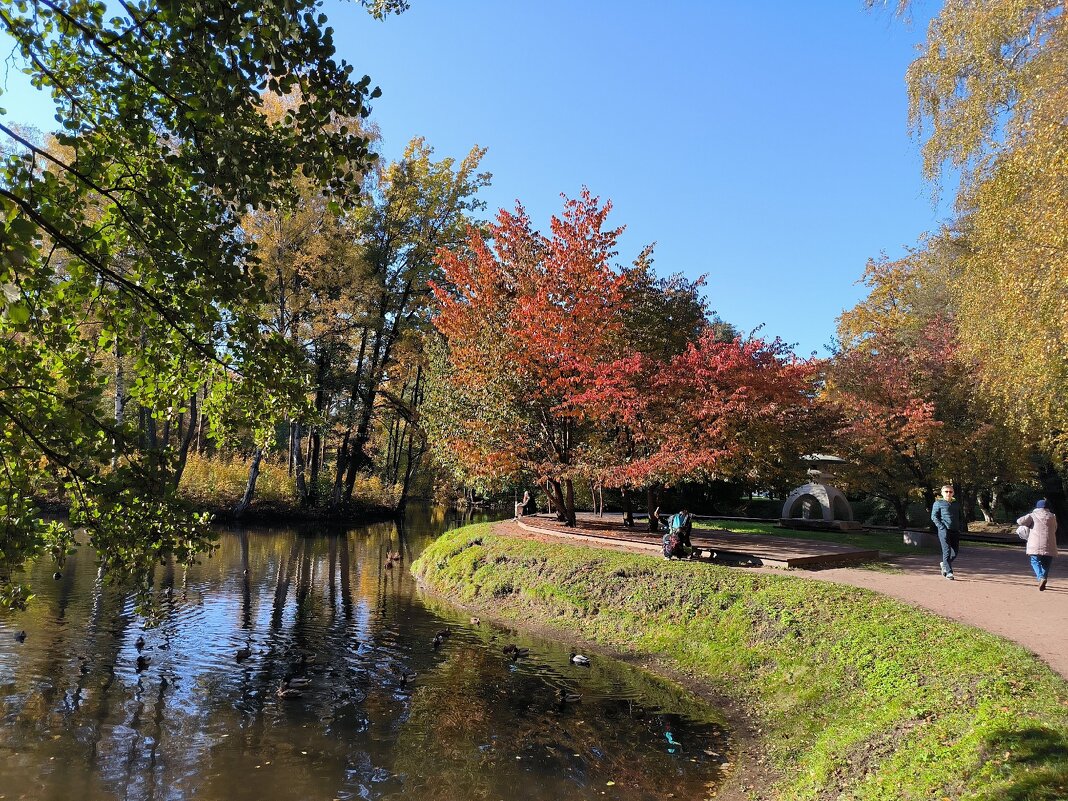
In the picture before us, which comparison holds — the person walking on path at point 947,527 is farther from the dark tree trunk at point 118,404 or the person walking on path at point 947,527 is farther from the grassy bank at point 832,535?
the dark tree trunk at point 118,404

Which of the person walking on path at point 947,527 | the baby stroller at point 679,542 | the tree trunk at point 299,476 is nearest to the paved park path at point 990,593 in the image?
the person walking on path at point 947,527

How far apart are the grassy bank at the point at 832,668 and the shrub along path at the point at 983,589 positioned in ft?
2.01

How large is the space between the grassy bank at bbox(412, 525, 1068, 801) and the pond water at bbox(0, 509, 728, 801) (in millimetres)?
866

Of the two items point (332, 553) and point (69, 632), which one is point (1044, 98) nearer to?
point (69, 632)

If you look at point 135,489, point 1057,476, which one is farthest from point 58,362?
point 1057,476

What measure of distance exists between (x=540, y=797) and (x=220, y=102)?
6510 millimetres

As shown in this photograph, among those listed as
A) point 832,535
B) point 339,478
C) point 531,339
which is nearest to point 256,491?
point 339,478

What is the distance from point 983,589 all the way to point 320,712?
35.8 feet

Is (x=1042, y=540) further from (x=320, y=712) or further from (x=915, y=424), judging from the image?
(x=320, y=712)

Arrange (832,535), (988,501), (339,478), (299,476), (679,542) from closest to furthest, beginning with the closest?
(679,542)
(832,535)
(988,501)
(299,476)
(339,478)

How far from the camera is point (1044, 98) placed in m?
9.51

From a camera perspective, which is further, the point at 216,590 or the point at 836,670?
the point at 216,590

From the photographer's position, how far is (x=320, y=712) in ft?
27.2

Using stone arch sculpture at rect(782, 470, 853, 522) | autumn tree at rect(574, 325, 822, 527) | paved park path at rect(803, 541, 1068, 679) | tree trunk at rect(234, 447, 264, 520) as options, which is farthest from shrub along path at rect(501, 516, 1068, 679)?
tree trunk at rect(234, 447, 264, 520)
